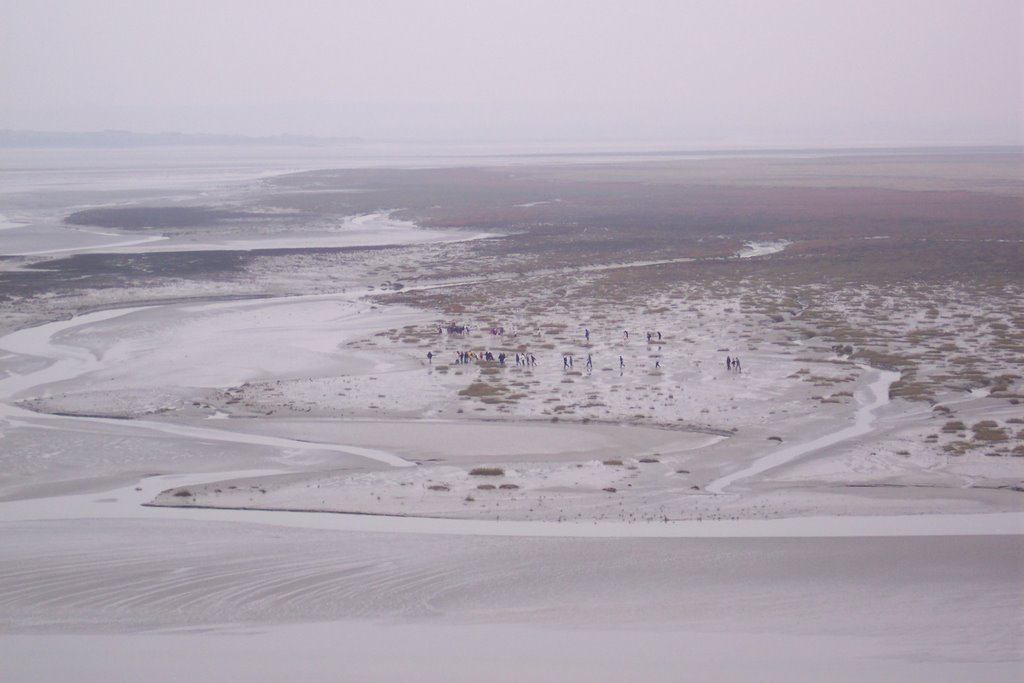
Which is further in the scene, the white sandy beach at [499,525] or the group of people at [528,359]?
the group of people at [528,359]

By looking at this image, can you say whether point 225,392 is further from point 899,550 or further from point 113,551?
point 899,550

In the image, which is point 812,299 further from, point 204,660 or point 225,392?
point 204,660

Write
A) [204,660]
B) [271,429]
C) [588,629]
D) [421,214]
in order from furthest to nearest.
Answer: [421,214], [271,429], [588,629], [204,660]

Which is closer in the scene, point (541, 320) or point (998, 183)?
point (541, 320)

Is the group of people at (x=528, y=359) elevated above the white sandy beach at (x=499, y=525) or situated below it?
above

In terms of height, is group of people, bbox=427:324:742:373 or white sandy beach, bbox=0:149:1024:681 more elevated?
group of people, bbox=427:324:742:373

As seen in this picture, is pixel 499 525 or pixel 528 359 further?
pixel 528 359

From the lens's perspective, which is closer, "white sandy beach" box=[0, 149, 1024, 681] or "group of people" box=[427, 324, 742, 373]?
"white sandy beach" box=[0, 149, 1024, 681]

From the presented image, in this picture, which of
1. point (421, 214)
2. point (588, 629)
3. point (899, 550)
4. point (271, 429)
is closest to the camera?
point (588, 629)

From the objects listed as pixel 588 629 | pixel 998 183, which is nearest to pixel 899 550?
pixel 588 629

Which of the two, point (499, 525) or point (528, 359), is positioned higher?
point (528, 359)
